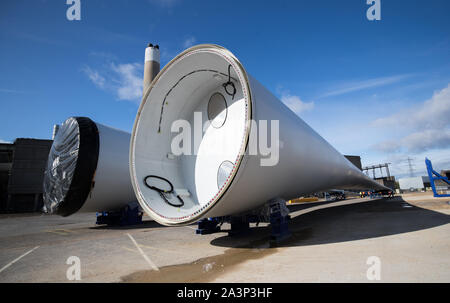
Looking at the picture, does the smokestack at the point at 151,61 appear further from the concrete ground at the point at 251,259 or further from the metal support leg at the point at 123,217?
the concrete ground at the point at 251,259

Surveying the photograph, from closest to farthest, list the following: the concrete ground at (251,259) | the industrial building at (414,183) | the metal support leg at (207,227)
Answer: the concrete ground at (251,259)
the metal support leg at (207,227)
the industrial building at (414,183)

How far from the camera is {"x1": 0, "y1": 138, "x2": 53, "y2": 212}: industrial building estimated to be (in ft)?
87.1

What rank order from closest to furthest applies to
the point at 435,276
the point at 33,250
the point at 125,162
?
the point at 435,276, the point at 33,250, the point at 125,162

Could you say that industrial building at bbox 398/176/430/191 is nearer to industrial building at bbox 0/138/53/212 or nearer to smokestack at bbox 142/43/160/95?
smokestack at bbox 142/43/160/95

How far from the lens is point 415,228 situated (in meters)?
5.98

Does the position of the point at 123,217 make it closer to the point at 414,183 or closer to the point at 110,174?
the point at 110,174

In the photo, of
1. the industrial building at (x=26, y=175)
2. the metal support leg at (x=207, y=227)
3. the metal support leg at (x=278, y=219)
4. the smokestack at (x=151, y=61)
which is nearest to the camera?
the metal support leg at (x=278, y=219)

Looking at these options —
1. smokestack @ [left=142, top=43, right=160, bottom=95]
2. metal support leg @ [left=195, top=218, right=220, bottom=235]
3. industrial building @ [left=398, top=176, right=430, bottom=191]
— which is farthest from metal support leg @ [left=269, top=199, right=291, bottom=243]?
industrial building @ [left=398, top=176, right=430, bottom=191]

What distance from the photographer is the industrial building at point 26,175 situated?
2655 centimetres

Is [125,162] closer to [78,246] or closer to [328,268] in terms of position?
[78,246]

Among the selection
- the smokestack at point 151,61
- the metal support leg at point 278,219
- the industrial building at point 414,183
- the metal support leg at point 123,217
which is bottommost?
the industrial building at point 414,183

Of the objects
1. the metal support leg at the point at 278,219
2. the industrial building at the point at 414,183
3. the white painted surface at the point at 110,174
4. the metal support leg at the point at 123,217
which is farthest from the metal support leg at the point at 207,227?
the industrial building at the point at 414,183

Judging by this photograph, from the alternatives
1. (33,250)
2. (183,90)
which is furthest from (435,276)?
(33,250)
